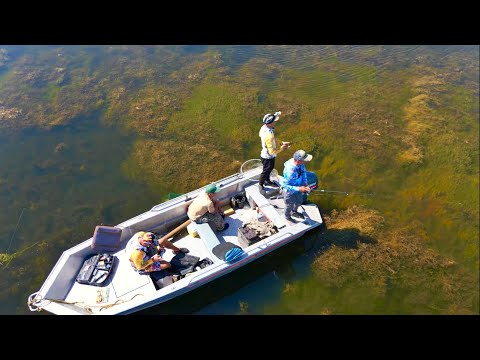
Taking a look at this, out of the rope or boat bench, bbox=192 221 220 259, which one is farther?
boat bench, bbox=192 221 220 259

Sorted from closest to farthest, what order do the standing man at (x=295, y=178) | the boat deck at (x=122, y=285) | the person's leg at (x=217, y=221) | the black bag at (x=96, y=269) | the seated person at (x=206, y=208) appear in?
the standing man at (x=295, y=178) < the boat deck at (x=122, y=285) < the black bag at (x=96, y=269) < the seated person at (x=206, y=208) < the person's leg at (x=217, y=221)

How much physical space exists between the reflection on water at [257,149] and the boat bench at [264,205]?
851mm

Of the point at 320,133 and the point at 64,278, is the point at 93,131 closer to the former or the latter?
the point at 64,278

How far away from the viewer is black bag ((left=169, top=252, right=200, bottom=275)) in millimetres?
5736

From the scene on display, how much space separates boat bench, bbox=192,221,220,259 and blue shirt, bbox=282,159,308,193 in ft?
5.12

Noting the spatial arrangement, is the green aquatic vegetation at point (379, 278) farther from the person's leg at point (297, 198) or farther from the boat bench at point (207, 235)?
Answer: the boat bench at point (207, 235)

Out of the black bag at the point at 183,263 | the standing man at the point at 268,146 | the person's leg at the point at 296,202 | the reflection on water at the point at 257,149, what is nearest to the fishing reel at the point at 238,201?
the standing man at the point at 268,146

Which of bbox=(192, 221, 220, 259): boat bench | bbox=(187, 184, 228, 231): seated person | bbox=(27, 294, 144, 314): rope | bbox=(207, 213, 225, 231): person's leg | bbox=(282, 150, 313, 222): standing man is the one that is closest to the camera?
bbox=(27, 294, 144, 314): rope

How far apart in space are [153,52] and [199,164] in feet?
24.0

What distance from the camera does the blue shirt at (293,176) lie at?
5.38 m

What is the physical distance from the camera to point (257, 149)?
30.4 ft

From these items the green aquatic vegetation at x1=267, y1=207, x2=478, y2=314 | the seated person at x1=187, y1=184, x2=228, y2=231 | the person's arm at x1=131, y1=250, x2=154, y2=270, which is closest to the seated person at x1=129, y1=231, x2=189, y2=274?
the person's arm at x1=131, y1=250, x2=154, y2=270

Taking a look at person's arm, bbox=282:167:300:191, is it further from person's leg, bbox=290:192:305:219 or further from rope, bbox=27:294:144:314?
rope, bbox=27:294:144:314

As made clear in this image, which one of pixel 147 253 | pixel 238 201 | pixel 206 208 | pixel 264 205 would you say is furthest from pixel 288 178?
pixel 147 253
